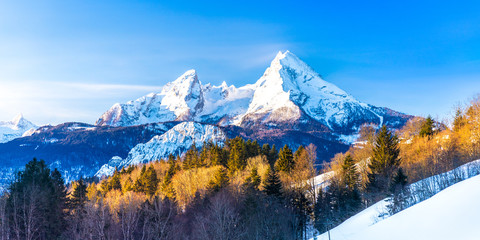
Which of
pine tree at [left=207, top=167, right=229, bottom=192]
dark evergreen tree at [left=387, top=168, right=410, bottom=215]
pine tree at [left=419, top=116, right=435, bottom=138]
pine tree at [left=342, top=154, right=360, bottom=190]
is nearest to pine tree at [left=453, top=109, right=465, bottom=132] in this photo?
pine tree at [left=419, top=116, right=435, bottom=138]

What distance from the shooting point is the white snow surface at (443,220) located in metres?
15.4

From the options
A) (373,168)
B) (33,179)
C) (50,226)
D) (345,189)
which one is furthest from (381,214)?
(33,179)

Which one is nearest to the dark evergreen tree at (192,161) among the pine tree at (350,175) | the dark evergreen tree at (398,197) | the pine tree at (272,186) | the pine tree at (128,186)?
the pine tree at (128,186)

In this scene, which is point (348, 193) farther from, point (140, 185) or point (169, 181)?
point (140, 185)

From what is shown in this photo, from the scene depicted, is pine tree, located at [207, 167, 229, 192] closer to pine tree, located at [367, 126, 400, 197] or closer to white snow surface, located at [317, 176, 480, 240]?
pine tree, located at [367, 126, 400, 197]

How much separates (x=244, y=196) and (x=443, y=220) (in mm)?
36616

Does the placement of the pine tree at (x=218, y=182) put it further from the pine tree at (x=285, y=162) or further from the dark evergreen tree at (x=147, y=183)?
the dark evergreen tree at (x=147, y=183)

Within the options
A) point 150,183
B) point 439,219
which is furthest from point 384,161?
point 150,183

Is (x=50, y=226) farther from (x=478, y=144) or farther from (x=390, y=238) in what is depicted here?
(x=478, y=144)

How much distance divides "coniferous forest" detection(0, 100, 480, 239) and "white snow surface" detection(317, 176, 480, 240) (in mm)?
15262

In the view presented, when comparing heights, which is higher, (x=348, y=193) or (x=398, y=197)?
(x=398, y=197)

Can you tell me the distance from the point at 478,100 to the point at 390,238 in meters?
45.1

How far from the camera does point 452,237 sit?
15.0 meters

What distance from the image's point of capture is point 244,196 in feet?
167
